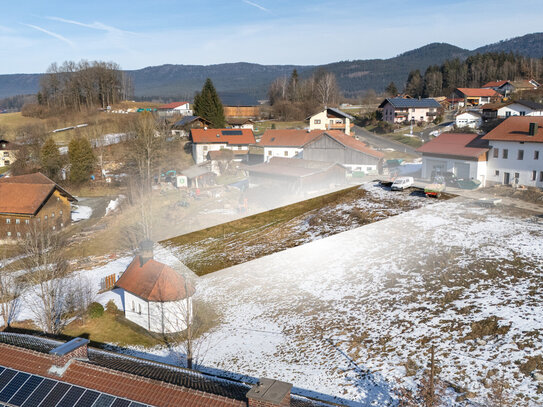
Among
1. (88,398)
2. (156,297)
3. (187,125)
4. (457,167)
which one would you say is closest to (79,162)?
(187,125)

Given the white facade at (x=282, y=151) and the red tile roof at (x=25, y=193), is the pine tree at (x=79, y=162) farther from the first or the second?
the white facade at (x=282, y=151)

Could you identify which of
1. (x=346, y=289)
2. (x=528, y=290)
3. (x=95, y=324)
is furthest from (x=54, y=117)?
(x=528, y=290)

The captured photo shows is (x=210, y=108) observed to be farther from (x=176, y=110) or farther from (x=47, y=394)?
(x=47, y=394)

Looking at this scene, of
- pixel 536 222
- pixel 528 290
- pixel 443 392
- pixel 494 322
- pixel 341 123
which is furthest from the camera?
pixel 341 123

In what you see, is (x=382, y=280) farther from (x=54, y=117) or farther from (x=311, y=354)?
(x=54, y=117)

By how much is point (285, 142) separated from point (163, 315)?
3832 centimetres

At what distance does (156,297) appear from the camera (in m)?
23.0

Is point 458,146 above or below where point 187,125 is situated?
below

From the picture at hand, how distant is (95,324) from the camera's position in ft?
81.0

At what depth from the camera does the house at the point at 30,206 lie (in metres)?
40.0

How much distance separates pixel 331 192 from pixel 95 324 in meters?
25.7

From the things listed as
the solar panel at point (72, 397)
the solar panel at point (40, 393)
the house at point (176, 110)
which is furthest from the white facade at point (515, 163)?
the house at point (176, 110)

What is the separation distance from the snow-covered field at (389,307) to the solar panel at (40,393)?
8304 millimetres

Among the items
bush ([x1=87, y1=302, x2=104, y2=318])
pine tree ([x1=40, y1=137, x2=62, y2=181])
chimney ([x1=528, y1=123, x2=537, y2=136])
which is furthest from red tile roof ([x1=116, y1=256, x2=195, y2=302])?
pine tree ([x1=40, y1=137, x2=62, y2=181])
